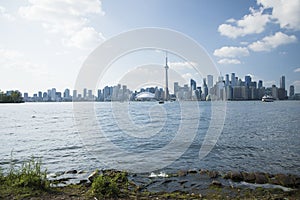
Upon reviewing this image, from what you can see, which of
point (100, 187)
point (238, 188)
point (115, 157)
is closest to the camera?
point (100, 187)

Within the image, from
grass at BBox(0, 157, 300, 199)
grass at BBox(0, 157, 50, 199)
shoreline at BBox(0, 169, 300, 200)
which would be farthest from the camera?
shoreline at BBox(0, 169, 300, 200)

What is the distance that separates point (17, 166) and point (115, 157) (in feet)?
22.2

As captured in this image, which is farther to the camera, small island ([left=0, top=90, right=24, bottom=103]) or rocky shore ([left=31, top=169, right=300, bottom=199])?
small island ([left=0, top=90, right=24, bottom=103])

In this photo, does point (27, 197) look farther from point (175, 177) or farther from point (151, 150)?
point (151, 150)

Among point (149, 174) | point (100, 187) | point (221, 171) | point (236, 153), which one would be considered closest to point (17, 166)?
point (149, 174)

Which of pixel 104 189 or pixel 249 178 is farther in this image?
pixel 249 178

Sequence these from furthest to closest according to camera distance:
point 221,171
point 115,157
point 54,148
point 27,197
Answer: point 54,148
point 115,157
point 221,171
point 27,197

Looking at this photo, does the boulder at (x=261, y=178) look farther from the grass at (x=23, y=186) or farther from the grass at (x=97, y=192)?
the grass at (x=23, y=186)

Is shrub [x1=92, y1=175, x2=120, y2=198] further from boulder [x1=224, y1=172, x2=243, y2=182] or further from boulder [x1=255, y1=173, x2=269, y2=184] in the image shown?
boulder [x1=255, y1=173, x2=269, y2=184]

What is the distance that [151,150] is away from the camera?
22.0m

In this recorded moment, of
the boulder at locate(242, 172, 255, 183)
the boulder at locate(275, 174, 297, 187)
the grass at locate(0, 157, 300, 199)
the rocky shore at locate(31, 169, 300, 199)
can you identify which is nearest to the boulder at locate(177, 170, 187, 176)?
the rocky shore at locate(31, 169, 300, 199)

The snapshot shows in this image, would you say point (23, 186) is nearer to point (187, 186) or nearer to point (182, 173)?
point (187, 186)

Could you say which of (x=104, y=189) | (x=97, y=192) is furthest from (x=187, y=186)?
(x=97, y=192)

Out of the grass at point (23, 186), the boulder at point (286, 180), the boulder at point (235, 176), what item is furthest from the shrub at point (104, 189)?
the boulder at point (286, 180)
